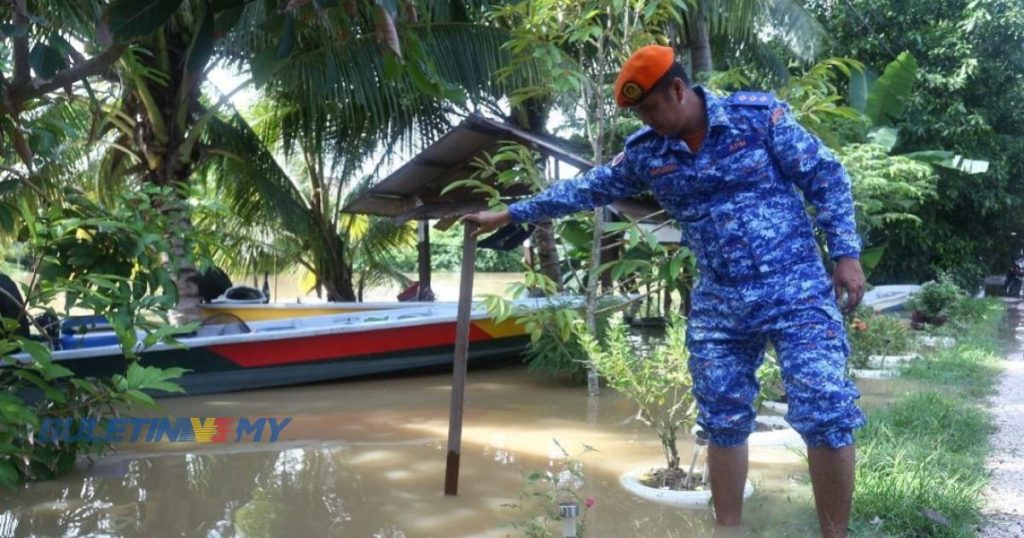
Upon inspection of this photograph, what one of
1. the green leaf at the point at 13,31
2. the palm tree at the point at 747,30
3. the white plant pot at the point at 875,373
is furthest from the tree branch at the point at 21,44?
the palm tree at the point at 747,30

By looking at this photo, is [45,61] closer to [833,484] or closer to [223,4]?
[223,4]

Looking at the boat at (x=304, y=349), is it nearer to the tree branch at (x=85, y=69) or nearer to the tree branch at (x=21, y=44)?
the tree branch at (x=21, y=44)

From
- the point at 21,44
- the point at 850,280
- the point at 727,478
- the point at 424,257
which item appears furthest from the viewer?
the point at 424,257

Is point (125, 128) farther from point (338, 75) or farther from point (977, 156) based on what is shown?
point (977, 156)

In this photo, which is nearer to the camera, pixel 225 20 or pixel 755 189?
pixel 225 20

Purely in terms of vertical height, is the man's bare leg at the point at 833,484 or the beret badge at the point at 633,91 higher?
the beret badge at the point at 633,91

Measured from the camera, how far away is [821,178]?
2.62 meters

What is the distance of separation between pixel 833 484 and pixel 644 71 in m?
1.31

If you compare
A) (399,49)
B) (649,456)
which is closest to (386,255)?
(649,456)

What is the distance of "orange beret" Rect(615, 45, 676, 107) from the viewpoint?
8.61 ft

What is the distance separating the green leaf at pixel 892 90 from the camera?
12703 mm

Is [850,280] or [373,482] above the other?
[850,280]

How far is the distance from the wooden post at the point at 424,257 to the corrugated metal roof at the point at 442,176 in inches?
35.5

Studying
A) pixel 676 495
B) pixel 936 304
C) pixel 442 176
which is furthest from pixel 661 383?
pixel 936 304
